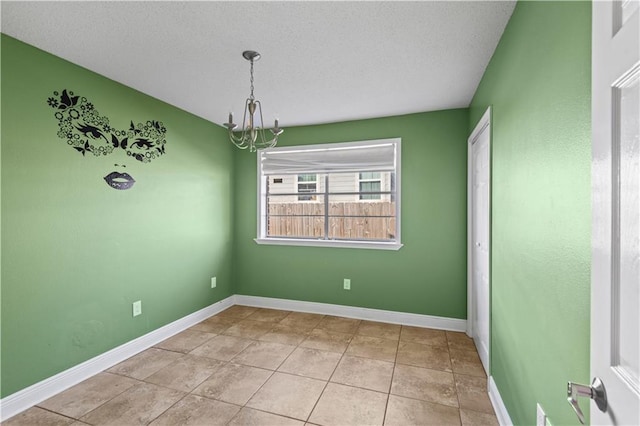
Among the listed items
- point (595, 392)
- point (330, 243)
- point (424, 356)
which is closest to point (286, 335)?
point (330, 243)

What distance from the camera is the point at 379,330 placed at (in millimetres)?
3289

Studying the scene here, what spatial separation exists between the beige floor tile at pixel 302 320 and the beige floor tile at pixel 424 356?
3.37ft

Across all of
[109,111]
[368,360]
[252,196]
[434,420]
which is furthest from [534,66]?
[252,196]

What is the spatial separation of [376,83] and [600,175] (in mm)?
2163

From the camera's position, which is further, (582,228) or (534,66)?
(534,66)

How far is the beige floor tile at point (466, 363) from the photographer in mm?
2434

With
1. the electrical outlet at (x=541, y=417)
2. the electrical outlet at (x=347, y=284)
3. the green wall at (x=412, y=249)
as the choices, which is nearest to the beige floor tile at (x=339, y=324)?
the green wall at (x=412, y=249)

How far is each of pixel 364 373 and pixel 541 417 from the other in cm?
136

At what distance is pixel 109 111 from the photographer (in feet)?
8.34

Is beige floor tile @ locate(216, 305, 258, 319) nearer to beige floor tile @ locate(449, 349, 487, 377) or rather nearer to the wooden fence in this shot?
the wooden fence

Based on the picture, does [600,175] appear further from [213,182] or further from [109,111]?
[213,182]

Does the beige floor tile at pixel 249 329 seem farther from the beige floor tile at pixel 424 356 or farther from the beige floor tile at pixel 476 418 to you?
the beige floor tile at pixel 476 418

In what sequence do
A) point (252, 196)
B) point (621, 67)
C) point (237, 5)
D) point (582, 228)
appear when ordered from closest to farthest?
point (621, 67) → point (582, 228) → point (237, 5) → point (252, 196)

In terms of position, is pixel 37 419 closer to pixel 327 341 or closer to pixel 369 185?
pixel 327 341
